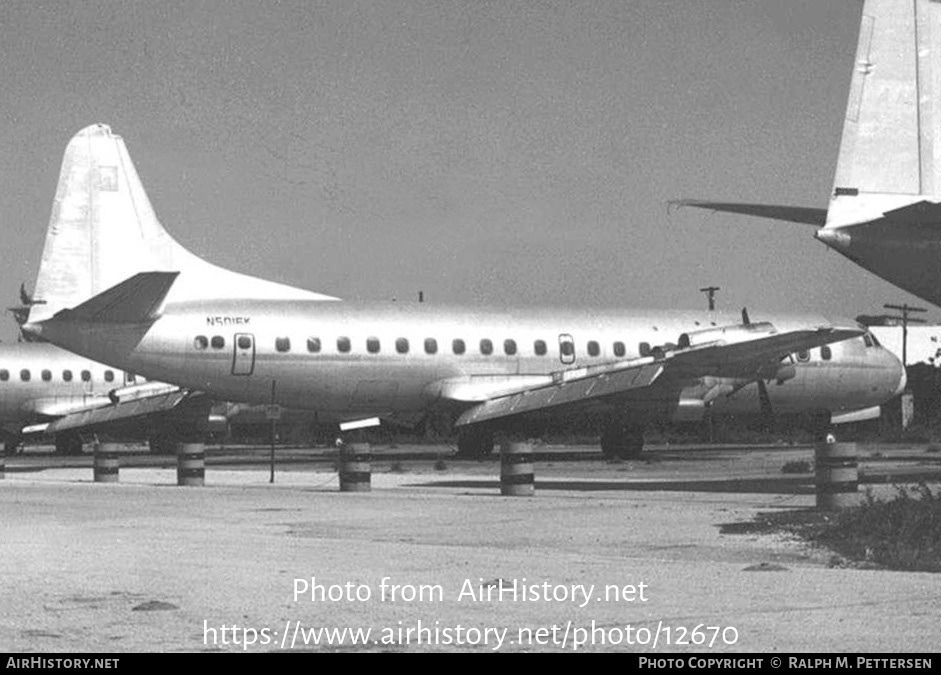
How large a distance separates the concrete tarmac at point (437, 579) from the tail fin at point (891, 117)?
4.54 meters

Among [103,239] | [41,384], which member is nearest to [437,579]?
[103,239]

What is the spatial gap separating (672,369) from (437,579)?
23.7 m

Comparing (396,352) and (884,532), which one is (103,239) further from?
(884,532)

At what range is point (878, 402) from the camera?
43.2m

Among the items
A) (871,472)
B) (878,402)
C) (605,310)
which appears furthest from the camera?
(878,402)

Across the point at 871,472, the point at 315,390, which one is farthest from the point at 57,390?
the point at 871,472

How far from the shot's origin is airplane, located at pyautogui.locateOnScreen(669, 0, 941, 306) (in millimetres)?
21047

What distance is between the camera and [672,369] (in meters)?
34.5

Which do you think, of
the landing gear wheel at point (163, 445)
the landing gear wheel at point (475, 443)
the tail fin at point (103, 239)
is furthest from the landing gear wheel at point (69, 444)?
the landing gear wheel at point (475, 443)

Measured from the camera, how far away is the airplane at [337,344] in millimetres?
33375

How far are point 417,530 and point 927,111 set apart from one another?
10.7 m

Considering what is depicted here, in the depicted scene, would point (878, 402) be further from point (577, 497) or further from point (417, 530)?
point (417, 530)

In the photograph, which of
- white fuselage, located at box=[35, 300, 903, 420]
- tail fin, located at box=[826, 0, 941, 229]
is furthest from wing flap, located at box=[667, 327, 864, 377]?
tail fin, located at box=[826, 0, 941, 229]

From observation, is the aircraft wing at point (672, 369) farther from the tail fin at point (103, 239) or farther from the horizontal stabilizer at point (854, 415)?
the horizontal stabilizer at point (854, 415)
